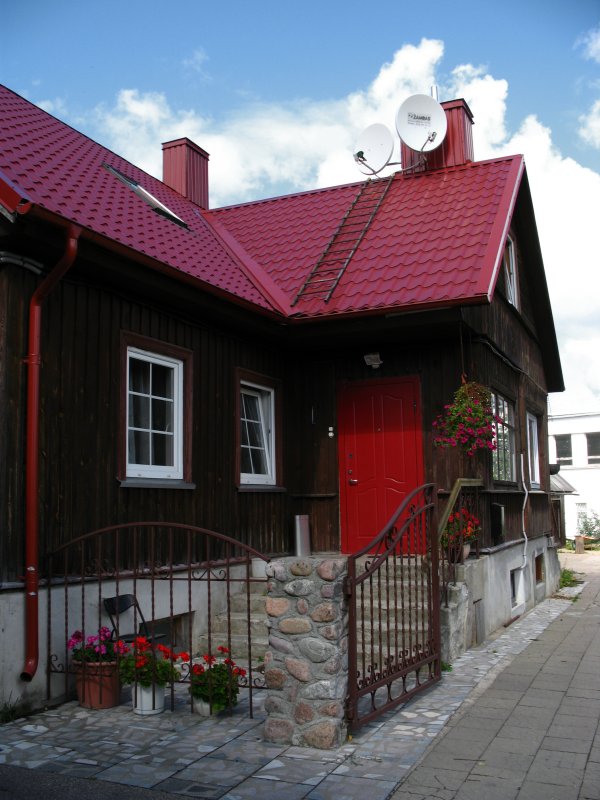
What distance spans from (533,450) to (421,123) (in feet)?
21.0

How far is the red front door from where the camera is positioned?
1007 centimetres

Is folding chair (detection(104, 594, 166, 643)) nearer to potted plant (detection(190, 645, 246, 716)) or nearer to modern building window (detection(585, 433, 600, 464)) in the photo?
potted plant (detection(190, 645, 246, 716))

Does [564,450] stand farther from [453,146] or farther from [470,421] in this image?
[470,421]

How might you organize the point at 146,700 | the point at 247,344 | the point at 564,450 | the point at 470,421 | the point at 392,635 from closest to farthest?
the point at 146,700 → the point at 392,635 → the point at 470,421 → the point at 247,344 → the point at 564,450

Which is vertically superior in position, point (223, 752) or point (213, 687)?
point (213, 687)

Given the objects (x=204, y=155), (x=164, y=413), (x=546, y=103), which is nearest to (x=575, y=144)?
(x=546, y=103)

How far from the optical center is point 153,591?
20.1 feet

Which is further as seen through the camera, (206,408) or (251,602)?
(206,408)

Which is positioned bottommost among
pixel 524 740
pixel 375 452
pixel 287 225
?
pixel 524 740

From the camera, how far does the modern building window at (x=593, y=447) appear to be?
36781mm

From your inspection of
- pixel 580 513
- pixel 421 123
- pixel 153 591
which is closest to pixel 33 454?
pixel 153 591

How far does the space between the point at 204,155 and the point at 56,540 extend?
9574 millimetres

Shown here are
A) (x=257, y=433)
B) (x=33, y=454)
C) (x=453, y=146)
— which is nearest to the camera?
(x=33, y=454)

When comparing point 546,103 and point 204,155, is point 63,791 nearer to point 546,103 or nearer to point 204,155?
point 546,103
